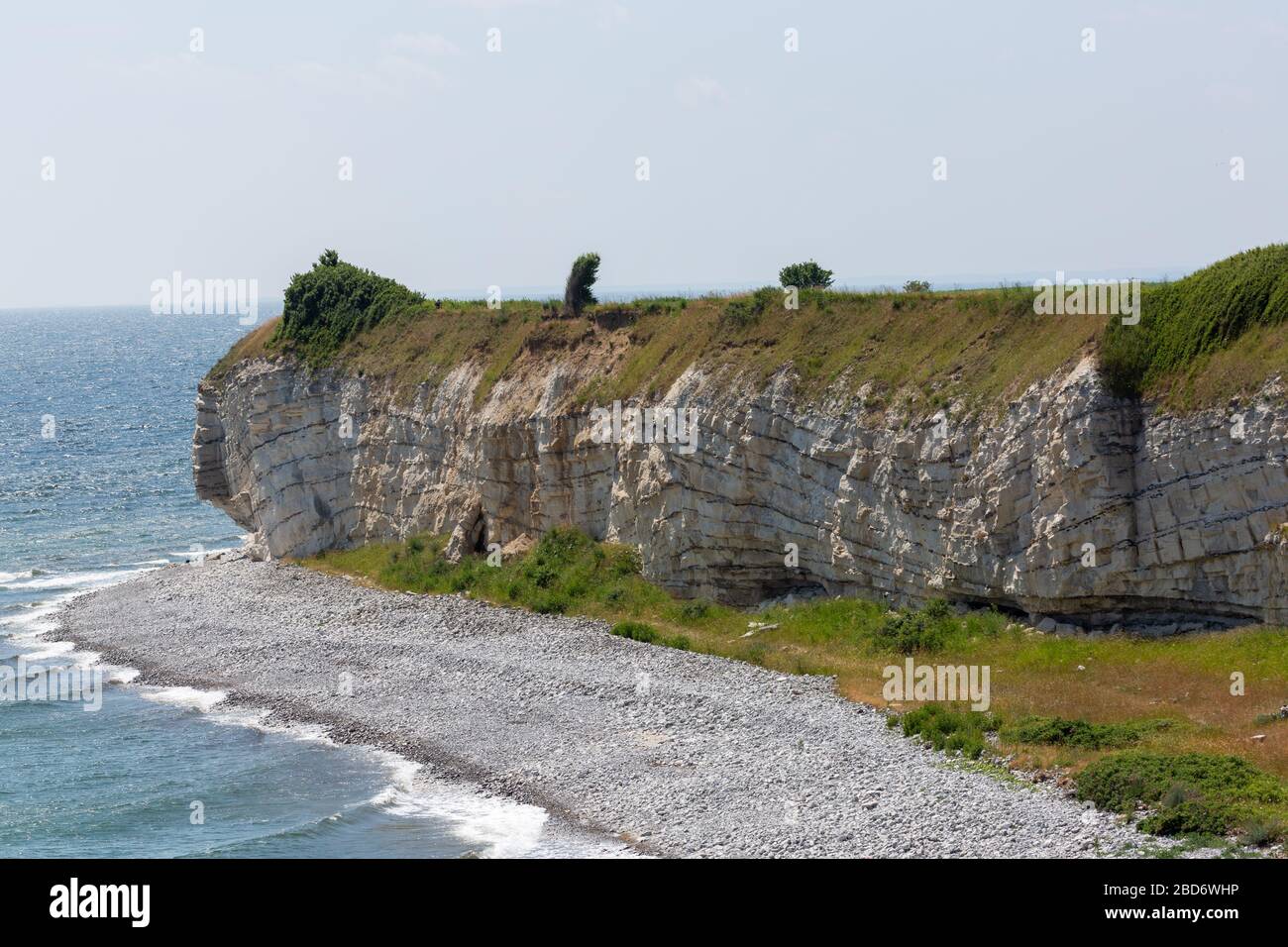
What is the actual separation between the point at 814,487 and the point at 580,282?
62.6 ft

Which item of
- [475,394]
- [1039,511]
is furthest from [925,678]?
[475,394]

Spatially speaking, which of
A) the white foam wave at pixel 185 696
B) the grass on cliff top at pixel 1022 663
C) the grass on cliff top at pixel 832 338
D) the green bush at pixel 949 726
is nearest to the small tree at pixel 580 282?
the grass on cliff top at pixel 832 338

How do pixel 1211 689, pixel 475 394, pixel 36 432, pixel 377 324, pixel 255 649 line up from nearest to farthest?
pixel 1211 689, pixel 255 649, pixel 475 394, pixel 377 324, pixel 36 432

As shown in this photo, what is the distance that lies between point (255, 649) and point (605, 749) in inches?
736

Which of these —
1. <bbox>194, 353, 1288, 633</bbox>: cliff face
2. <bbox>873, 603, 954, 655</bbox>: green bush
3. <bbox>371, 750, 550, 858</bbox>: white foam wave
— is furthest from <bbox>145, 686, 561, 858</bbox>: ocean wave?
<bbox>194, 353, 1288, 633</bbox>: cliff face

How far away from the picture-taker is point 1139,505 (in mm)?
36938

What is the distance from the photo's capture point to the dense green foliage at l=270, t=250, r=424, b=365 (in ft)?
224

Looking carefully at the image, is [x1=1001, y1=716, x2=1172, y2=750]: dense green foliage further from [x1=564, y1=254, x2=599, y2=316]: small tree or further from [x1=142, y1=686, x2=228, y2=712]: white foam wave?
[x1=564, y1=254, x2=599, y2=316]: small tree

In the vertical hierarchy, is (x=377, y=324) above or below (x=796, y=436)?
above

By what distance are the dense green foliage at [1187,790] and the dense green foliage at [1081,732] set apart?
1.20m

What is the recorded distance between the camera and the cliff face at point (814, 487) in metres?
35.8

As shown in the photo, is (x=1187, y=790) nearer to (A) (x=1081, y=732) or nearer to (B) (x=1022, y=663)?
(A) (x=1081, y=732)

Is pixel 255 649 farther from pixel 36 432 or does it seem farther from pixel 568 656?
pixel 36 432

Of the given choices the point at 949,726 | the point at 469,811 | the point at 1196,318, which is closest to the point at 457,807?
the point at 469,811
